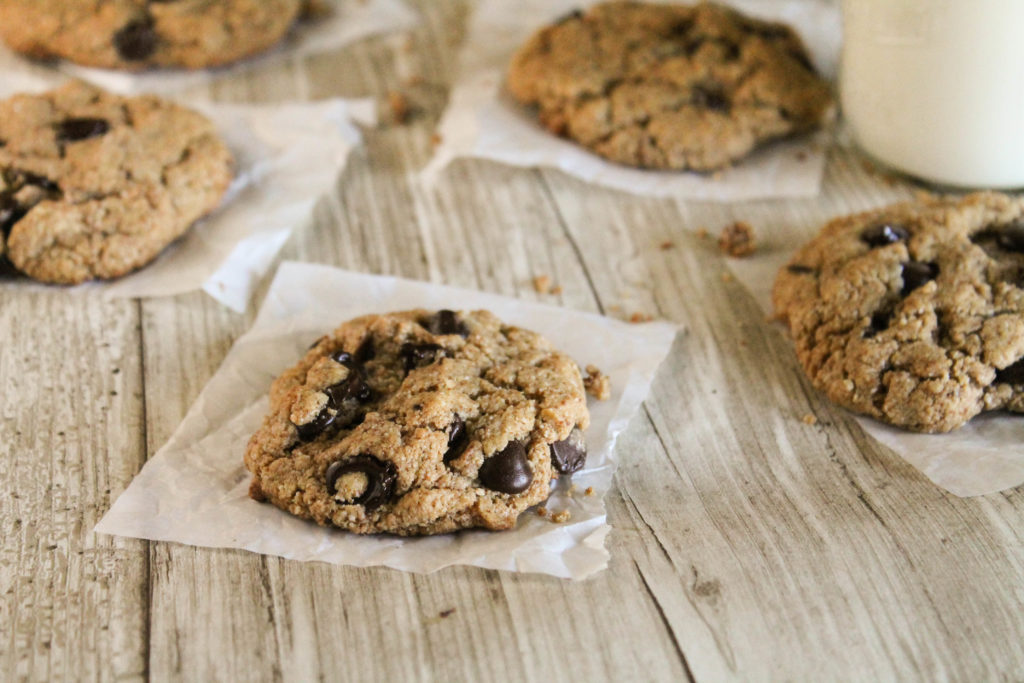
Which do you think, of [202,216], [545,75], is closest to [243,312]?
[202,216]

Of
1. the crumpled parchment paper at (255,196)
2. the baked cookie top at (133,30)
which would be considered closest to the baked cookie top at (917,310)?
the crumpled parchment paper at (255,196)

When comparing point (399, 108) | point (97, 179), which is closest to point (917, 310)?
point (399, 108)

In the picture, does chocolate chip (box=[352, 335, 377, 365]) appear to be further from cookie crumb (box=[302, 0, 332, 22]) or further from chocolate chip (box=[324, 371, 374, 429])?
cookie crumb (box=[302, 0, 332, 22])

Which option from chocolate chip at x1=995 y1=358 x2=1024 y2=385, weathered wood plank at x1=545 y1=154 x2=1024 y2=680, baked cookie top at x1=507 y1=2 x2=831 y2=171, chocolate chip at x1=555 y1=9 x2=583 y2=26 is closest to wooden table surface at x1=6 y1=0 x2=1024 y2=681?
weathered wood plank at x1=545 y1=154 x2=1024 y2=680

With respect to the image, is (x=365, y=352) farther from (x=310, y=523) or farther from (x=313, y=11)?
(x=313, y=11)

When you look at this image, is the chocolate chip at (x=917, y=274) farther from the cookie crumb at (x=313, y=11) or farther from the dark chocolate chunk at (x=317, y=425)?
the cookie crumb at (x=313, y=11)

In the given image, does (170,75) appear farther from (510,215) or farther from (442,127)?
(510,215)
